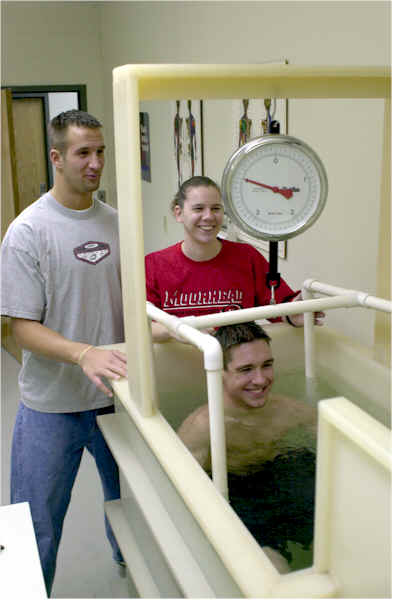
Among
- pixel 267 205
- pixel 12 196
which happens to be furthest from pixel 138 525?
pixel 12 196

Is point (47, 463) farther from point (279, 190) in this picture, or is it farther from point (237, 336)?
point (279, 190)

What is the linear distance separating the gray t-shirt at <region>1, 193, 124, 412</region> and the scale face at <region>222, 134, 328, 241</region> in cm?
64

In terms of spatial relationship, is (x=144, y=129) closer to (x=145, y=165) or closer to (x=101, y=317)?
(x=145, y=165)

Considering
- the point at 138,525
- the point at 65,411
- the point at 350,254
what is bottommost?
the point at 138,525

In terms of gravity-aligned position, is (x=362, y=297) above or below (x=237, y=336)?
above

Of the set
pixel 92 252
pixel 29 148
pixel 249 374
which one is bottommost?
pixel 249 374

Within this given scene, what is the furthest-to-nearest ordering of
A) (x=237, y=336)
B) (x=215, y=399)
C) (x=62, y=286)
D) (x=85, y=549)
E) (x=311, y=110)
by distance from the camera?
(x=311, y=110), (x=85, y=549), (x=62, y=286), (x=237, y=336), (x=215, y=399)

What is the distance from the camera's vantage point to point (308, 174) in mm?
1646

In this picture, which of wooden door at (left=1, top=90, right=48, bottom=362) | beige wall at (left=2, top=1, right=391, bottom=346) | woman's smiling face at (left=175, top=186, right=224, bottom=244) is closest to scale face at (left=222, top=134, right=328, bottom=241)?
woman's smiling face at (left=175, top=186, right=224, bottom=244)

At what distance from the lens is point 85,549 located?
2.58 metres

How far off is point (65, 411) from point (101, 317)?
0.34 m

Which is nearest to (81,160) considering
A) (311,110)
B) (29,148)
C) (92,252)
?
(92,252)

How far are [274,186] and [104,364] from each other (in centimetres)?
72

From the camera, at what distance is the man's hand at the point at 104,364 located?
1.85m
